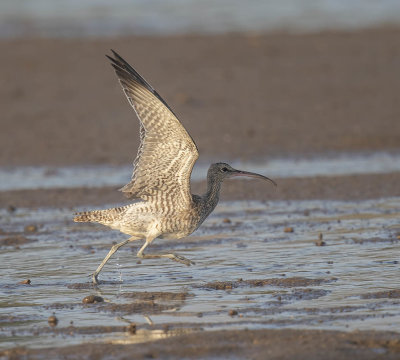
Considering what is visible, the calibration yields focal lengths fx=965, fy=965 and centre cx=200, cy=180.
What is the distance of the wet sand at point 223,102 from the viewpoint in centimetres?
1405

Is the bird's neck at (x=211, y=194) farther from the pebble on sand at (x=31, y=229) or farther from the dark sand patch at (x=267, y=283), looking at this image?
the pebble on sand at (x=31, y=229)

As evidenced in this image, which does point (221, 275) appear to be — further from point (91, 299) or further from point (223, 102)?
point (223, 102)

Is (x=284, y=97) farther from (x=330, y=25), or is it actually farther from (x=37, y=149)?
(x=330, y=25)

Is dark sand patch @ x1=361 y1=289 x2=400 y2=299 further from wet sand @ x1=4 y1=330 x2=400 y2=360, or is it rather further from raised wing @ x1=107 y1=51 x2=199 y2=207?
raised wing @ x1=107 y1=51 x2=199 y2=207

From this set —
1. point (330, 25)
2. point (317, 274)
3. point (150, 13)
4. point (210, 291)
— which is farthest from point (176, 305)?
point (150, 13)

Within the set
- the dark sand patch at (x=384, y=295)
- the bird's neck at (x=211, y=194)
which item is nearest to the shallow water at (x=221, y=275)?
the dark sand patch at (x=384, y=295)

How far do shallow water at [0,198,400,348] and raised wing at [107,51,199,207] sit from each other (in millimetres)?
797

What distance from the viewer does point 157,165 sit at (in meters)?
9.35

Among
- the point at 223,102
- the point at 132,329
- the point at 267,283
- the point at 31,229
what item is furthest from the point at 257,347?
the point at 223,102

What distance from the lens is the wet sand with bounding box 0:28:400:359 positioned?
14047 millimetres

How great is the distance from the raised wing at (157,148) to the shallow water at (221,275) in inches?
31.4

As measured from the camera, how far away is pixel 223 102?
62.0ft

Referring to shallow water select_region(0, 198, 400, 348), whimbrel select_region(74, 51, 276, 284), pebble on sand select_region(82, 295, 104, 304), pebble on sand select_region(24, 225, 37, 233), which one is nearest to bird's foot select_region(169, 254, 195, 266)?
whimbrel select_region(74, 51, 276, 284)

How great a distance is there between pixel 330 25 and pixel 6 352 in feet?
68.5
